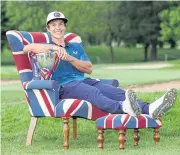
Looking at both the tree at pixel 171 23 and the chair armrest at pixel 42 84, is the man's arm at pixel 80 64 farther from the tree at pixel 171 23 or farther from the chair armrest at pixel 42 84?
→ the tree at pixel 171 23

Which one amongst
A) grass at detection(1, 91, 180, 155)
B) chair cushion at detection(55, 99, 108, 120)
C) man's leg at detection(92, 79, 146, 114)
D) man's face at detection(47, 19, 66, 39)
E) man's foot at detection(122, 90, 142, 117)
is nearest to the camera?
man's foot at detection(122, 90, 142, 117)

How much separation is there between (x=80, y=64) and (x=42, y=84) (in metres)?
0.62

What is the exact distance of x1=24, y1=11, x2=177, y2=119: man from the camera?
6.67 meters

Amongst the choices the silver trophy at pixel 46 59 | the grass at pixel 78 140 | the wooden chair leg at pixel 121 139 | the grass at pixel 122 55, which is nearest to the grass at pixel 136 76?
the grass at pixel 78 140

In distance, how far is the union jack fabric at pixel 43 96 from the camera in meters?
6.96

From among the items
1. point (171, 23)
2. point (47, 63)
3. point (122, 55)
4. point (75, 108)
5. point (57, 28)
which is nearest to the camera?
point (75, 108)

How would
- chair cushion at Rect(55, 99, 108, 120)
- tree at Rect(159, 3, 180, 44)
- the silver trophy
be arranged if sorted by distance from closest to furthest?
1. chair cushion at Rect(55, 99, 108, 120)
2. the silver trophy
3. tree at Rect(159, 3, 180, 44)

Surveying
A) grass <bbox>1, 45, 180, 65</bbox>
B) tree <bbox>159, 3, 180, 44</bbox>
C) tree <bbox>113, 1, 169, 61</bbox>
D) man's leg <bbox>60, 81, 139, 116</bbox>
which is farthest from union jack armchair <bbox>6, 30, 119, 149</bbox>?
grass <bbox>1, 45, 180, 65</bbox>

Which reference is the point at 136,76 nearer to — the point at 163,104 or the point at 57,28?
the point at 57,28

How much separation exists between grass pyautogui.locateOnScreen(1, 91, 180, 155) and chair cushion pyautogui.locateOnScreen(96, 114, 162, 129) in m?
0.26

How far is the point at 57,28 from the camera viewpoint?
7.54 meters

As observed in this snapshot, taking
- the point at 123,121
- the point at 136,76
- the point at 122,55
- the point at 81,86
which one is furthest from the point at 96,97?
the point at 122,55

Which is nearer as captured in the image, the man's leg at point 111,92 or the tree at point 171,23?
the man's leg at point 111,92

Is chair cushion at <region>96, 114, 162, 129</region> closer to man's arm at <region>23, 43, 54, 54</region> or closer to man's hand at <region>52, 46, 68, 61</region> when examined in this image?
man's hand at <region>52, 46, 68, 61</region>
